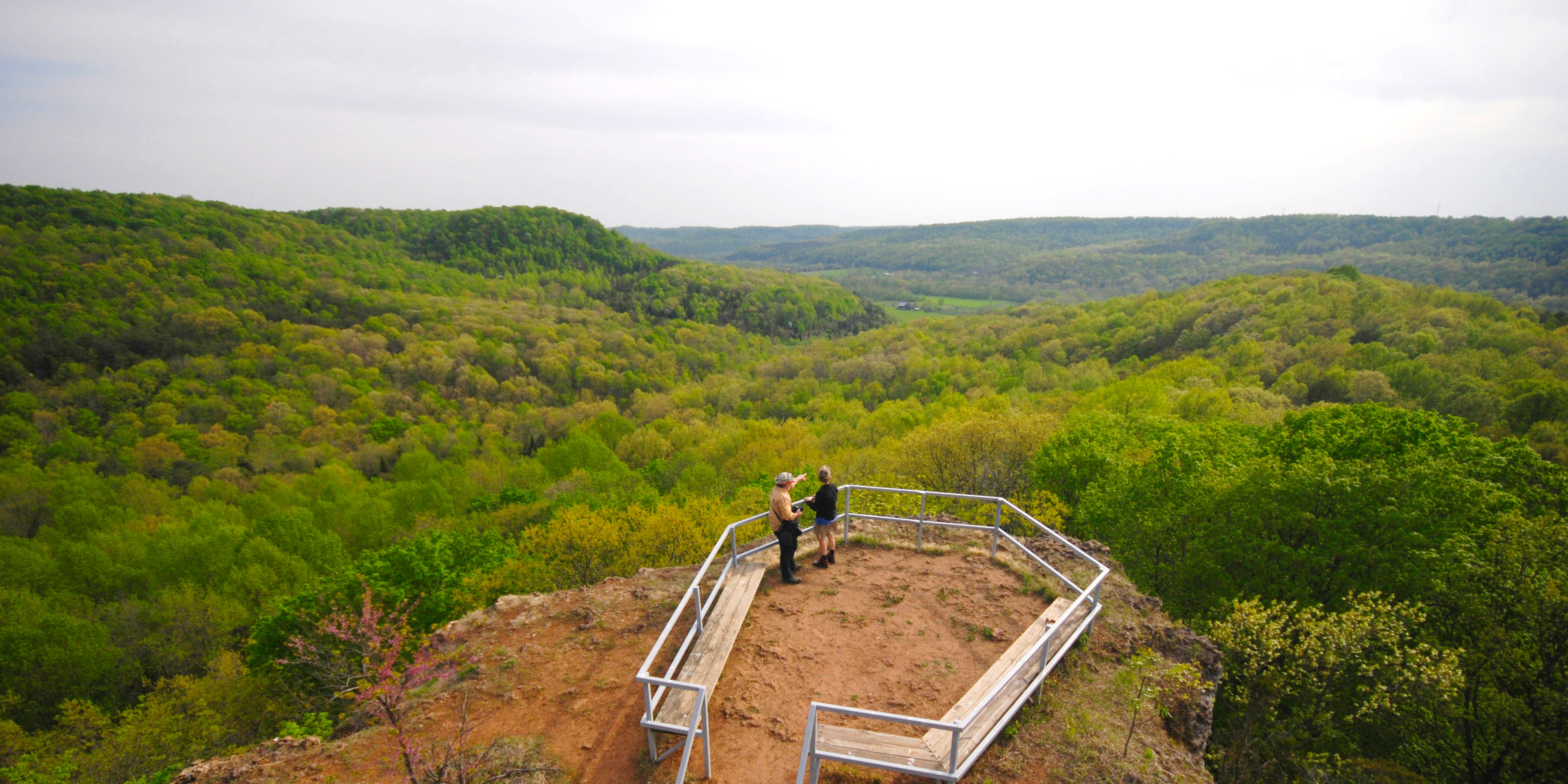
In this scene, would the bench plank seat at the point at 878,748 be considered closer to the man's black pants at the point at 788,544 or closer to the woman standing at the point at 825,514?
the man's black pants at the point at 788,544

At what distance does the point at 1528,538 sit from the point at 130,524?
6238 centimetres

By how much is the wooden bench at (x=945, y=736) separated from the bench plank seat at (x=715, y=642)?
163 cm

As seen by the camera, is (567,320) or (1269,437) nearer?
(1269,437)

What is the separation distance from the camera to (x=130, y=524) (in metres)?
38.6

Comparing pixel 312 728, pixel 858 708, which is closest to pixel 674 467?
pixel 312 728

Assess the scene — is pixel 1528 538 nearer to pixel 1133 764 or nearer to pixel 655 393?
pixel 1133 764

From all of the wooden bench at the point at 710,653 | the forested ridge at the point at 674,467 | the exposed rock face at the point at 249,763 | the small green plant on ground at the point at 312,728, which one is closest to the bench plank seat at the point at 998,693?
the wooden bench at the point at 710,653

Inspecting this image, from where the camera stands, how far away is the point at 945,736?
6523 mm

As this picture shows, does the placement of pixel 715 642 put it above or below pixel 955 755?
below

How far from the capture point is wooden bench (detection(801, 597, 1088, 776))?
6141 mm

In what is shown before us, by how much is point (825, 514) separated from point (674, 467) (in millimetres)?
38181

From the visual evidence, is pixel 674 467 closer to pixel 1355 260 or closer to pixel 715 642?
pixel 715 642

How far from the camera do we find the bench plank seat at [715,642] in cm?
723

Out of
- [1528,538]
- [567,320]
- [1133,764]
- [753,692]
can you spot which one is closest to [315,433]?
[567,320]
